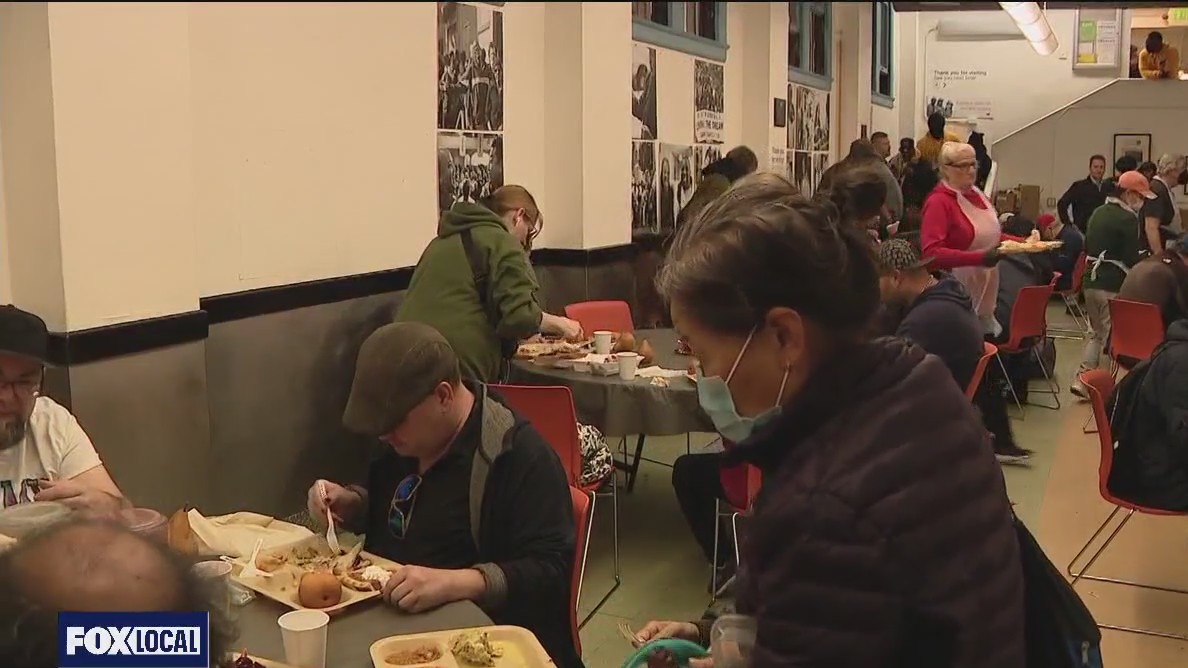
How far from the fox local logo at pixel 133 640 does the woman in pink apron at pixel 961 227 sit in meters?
5.33

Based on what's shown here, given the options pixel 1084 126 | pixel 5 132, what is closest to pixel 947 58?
pixel 1084 126

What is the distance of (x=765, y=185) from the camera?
125 cm

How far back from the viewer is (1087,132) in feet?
41.7

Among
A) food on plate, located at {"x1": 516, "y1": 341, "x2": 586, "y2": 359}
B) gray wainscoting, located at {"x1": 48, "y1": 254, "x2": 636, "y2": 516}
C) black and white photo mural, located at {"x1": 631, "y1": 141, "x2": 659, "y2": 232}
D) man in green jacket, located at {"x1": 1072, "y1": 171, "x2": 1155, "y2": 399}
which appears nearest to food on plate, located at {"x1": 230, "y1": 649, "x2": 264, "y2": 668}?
gray wainscoting, located at {"x1": 48, "y1": 254, "x2": 636, "y2": 516}

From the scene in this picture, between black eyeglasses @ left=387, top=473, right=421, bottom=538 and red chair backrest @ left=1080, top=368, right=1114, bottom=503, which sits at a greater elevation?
black eyeglasses @ left=387, top=473, right=421, bottom=538

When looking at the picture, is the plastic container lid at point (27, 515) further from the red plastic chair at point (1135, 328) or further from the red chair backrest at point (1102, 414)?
the red plastic chair at point (1135, 328)

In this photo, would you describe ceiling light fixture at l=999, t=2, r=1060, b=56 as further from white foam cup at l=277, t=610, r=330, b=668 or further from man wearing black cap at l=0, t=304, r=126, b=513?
white foam cup at l=277, t=610, r=330, b=668

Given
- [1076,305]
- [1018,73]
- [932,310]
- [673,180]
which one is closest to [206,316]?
[932,310]

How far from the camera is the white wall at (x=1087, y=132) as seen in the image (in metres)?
11.6

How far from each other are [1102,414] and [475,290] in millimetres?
2178

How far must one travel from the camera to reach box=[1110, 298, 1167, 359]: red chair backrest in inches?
227

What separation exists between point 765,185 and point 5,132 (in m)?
2.62

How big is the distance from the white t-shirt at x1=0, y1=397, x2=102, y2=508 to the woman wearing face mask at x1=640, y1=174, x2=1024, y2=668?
5.86 feet

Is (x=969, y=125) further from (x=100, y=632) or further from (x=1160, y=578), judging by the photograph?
(x=100, y=632)
